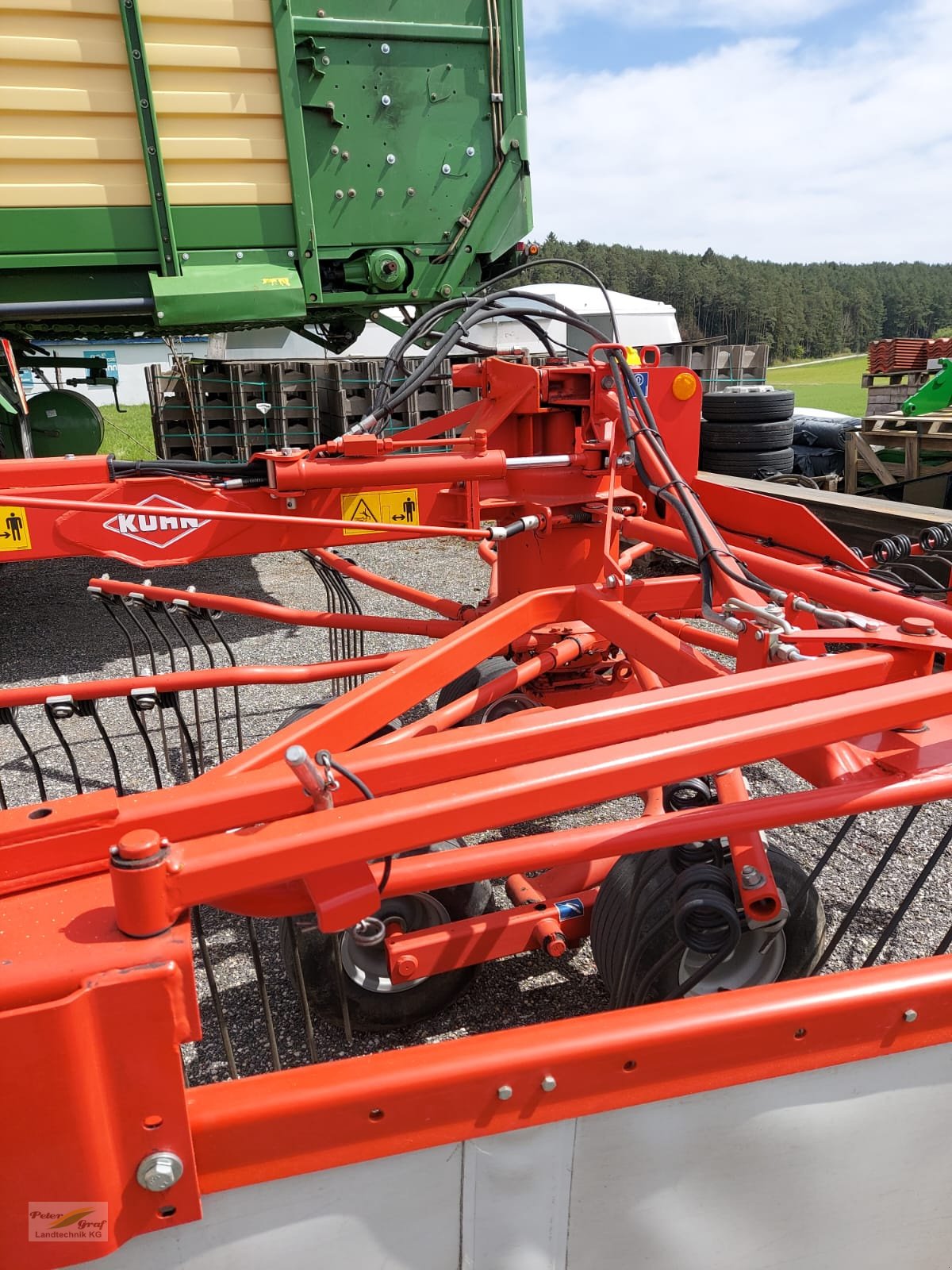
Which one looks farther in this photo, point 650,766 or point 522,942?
point 522,942

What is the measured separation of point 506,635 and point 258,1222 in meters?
1.70

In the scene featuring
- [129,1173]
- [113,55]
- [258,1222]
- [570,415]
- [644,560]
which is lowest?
[644,560]

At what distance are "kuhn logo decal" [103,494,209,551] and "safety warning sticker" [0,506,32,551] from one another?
1.09 feet

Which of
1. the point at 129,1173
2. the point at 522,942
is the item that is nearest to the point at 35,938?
the point at 129,1173

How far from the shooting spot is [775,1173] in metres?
1.35

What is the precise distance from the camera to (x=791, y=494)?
577 centimetres

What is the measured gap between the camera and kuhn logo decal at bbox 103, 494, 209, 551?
3031mm

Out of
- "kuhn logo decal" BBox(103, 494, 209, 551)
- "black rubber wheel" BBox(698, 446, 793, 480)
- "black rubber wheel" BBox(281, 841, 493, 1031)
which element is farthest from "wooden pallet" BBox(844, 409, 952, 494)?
"black rubber wheel" BBox(281, 841, 493, 1031)

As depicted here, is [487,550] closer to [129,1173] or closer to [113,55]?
[129,1173]

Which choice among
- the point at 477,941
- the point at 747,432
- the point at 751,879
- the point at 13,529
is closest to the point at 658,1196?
the point at 751,879

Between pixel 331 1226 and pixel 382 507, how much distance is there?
2520 millimetres

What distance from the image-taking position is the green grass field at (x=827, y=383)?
28013 millimetres

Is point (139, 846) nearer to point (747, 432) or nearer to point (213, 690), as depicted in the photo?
point (213, 690)

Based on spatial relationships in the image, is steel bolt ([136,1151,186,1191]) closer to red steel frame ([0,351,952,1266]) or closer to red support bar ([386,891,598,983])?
red steel frame ([0,351,952,1266])
